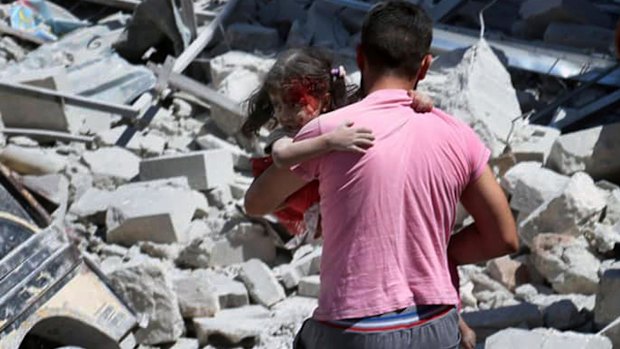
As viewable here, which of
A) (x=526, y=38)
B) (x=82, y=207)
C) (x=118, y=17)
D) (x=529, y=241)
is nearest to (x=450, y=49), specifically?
(x=526, y=38)

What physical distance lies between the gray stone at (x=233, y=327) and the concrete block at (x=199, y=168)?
4.97 ft

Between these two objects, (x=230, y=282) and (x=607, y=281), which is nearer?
(x=607, y=281)

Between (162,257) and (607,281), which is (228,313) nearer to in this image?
(162,257)

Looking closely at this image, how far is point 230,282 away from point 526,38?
11.7 feet

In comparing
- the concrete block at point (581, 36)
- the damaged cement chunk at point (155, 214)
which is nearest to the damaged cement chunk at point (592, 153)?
the concrete block at point (581, 36)

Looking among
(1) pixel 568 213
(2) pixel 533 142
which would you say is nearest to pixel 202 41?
(2) pixel 533 142

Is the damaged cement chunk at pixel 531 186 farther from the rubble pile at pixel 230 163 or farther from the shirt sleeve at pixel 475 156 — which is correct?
the shirt sleeve at pixel 475 156

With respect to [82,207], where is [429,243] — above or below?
above

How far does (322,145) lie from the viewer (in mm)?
2814

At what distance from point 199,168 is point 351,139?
16.3ft

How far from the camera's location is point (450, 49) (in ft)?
27.5

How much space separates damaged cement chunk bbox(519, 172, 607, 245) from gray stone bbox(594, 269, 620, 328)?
96 cm

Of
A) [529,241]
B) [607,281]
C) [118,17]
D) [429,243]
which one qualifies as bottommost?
[118,17]

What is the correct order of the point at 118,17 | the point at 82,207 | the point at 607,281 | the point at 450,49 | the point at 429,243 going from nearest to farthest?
1. the point at 429,243
2. the point at 607,281
3. the point at 82,207
4. the point at 450,49
5. the point at 118,17
